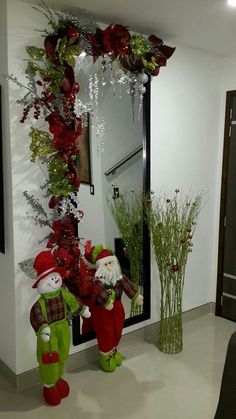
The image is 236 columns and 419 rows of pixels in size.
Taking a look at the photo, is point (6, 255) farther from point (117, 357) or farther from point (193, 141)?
point (193, 141)

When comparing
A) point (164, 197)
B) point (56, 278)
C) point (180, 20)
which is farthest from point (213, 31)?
point (56, 278)

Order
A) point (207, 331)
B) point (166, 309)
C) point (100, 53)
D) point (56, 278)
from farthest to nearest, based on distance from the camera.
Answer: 1. point (207, 331)
2. point (166, 309)
3. point (100, 53)
4. point (56, 278)

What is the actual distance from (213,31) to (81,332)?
238 cm

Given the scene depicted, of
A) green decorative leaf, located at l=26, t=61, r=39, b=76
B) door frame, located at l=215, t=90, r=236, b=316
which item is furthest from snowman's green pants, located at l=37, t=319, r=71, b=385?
door frame, located at l=215, t=90, r=236, b=316

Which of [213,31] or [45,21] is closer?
[45,21]

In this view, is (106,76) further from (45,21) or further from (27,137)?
(27,137)

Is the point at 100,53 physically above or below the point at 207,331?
above

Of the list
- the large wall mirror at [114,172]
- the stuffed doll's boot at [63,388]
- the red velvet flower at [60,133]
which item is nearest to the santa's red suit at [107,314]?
the large wall mirror at [114,172]

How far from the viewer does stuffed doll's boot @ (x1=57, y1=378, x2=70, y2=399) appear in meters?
2.47

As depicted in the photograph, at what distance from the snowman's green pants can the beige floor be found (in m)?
0.21

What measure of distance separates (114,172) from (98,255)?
65 cm

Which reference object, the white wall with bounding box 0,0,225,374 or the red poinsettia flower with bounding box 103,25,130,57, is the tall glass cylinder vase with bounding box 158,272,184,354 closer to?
the white wall with bounding box 0,0,225,374

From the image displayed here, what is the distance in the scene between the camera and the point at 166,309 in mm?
3100

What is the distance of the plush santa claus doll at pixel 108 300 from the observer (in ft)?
8.61
